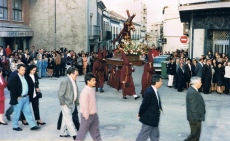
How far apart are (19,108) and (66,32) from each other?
2381 centimetres

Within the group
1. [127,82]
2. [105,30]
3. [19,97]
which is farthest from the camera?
[105,30]

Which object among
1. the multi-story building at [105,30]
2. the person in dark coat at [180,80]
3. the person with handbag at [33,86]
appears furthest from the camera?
the multi-story building at [105,30]

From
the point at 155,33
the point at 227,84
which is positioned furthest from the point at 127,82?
the point at 155,33

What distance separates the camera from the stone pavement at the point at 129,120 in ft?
27.0

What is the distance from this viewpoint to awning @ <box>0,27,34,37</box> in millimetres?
24750

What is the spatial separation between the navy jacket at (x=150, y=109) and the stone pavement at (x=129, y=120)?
62.9 inches

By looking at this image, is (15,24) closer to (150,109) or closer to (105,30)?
(105,30)

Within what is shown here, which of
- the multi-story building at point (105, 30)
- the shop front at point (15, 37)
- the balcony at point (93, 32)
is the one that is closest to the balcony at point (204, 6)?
the shop front at point (15, 37)

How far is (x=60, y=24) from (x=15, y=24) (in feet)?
16.4

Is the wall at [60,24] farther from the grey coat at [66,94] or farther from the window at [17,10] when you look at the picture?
the grey coat at [66,94]

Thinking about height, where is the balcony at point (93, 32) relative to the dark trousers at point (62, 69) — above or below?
above

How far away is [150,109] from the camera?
6582mm

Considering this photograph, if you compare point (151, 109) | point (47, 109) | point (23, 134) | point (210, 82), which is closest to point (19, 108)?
point (23, 134)

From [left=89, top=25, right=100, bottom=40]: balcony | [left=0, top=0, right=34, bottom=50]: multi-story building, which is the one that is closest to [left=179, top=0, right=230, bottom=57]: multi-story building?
[left=0, top=0, right=34, bottom=50]: multi-story building
